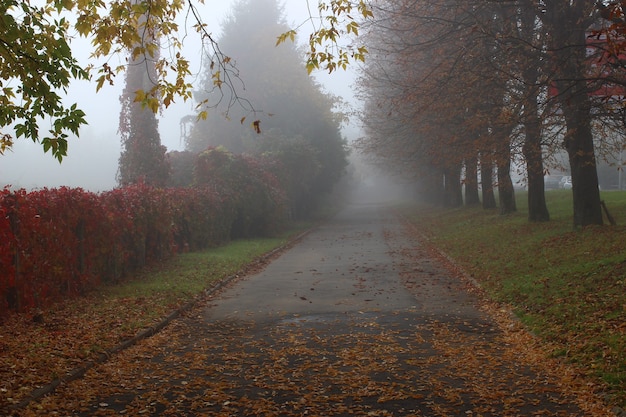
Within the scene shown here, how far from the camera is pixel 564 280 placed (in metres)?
11.5

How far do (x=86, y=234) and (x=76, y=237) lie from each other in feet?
1.57

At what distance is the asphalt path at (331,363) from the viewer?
5852mm

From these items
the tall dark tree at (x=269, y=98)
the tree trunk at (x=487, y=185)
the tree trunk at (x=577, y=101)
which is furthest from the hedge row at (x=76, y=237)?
the tall dark tree at (x=269, y=98)

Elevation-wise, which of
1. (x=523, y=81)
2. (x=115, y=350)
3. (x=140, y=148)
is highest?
(x=140, y=148)

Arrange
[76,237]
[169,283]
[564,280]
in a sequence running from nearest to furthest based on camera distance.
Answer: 1. [564,280]
2. [76,237]
3. [169,283]

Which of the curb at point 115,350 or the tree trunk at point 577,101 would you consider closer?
the curb at point 115,350

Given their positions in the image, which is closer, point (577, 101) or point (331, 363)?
point (331, 363)

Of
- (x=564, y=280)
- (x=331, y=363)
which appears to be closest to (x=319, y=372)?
(x=331, y=363)

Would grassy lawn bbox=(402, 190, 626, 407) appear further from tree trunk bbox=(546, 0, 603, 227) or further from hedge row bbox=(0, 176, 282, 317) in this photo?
hedge row bbox=(0, 176, 282, 317)

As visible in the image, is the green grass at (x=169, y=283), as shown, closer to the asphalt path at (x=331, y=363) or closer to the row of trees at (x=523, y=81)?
the asphalt path at (x=331, y=363)

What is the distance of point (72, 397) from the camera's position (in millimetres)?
6254

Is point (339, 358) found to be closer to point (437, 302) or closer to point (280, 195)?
point (437, 302)

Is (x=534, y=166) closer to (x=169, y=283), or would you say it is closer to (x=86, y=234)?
(x=169, y=283)

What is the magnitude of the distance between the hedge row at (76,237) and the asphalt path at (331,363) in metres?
2.53
